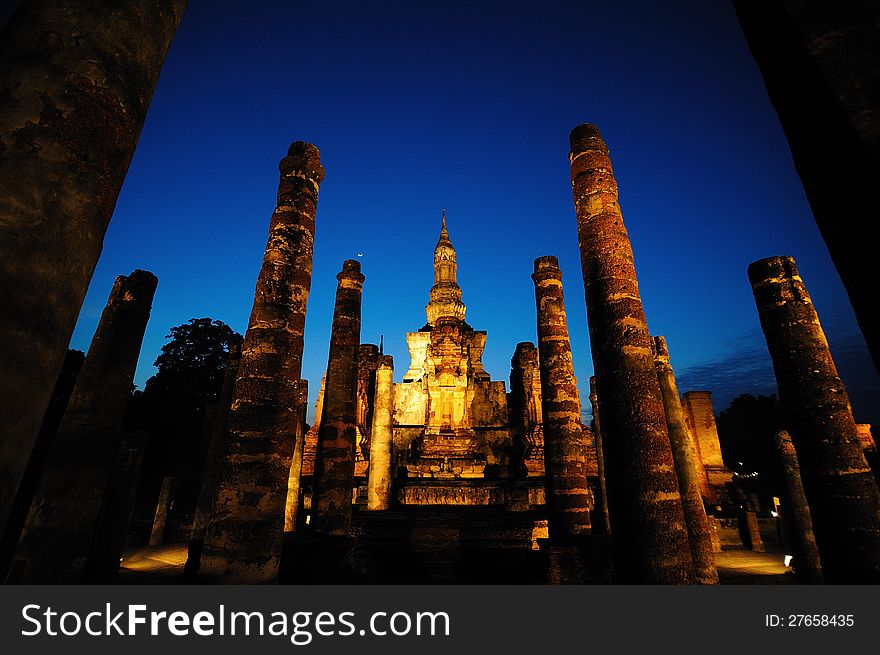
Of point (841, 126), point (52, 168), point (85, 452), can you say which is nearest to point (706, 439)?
point (841, 126)

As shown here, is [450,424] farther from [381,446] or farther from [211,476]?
[211,476]

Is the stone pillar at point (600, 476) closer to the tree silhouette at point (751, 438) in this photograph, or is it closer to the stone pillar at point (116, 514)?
the stone pillar at point (116, 514)

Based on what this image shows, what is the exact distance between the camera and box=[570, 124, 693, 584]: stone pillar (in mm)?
5598

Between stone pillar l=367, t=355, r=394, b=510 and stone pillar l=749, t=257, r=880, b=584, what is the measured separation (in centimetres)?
1196

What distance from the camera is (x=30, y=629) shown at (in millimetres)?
2715

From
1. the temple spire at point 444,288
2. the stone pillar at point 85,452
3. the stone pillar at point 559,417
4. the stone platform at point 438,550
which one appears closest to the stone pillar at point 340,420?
the stone platform at point 438,550

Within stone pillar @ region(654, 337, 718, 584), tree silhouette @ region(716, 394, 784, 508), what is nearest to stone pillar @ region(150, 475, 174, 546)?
stone pillar @ region(654, 337, 718, 584)

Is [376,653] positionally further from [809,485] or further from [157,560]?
[157,560]

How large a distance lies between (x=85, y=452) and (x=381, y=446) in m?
9.62

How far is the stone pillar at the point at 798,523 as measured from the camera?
950 cm

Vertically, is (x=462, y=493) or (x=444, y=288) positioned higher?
(x=444, y=288)

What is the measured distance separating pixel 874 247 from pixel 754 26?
1942mm

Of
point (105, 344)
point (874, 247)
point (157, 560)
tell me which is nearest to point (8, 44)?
point (874, 247)

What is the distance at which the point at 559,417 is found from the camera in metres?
11.0
